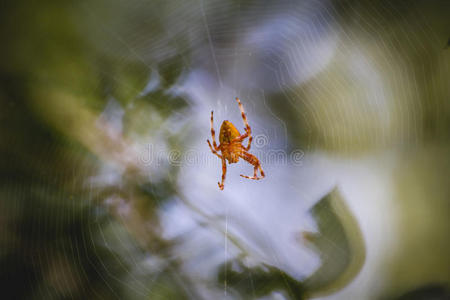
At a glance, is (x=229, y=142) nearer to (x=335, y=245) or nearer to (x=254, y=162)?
(x=254, y=162)

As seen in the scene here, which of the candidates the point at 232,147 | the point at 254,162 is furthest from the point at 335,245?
the point at 232,147

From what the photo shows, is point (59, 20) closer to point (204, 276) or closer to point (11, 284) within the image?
point (11, 284)

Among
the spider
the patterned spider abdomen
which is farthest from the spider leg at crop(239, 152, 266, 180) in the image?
the patterned spider abdomen

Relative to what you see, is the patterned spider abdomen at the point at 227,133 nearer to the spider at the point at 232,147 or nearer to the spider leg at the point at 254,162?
the spider at the point at 232,147

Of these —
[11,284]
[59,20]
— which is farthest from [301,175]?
[11,284]

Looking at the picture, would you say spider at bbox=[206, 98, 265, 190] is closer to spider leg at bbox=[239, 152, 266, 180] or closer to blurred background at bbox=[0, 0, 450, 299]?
spider leg at bbox=[239, 152, 266, 180]

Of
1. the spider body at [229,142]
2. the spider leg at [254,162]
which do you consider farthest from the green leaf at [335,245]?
the spider body at [229,142]
